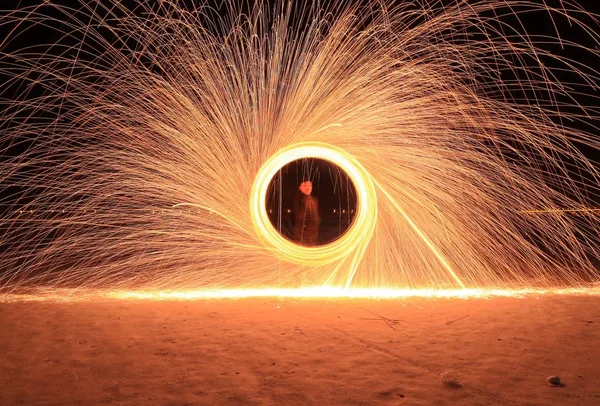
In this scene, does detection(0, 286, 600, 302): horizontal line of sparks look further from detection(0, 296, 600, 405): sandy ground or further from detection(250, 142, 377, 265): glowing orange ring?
detection(250, 142, 377, 265): glowing orange ring

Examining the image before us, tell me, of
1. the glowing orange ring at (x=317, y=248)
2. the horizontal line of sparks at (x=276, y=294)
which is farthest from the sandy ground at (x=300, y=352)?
the glowing orange ring at (x=317, y=248)

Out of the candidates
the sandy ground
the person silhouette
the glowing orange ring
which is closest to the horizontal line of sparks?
the sandy ground

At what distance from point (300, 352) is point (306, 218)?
3171 mm

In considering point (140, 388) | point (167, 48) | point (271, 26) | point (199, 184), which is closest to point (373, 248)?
point (199, 184)

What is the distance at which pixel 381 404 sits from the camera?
2945 millimetres

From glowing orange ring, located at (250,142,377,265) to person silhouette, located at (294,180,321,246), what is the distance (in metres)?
0.71

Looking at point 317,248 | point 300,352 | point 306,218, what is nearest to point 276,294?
point 317,248

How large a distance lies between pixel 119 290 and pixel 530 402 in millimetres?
5026

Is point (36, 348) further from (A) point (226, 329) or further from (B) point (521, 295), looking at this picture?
(B) point (521, 295)

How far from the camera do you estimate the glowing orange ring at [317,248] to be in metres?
6.13

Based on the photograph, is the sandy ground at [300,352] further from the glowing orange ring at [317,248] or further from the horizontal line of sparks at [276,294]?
the glowing orange ring at [317,248]

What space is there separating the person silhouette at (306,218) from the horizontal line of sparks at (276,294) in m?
0.81

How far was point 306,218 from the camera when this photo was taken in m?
6.93

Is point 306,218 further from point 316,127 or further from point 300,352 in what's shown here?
point 300,352
